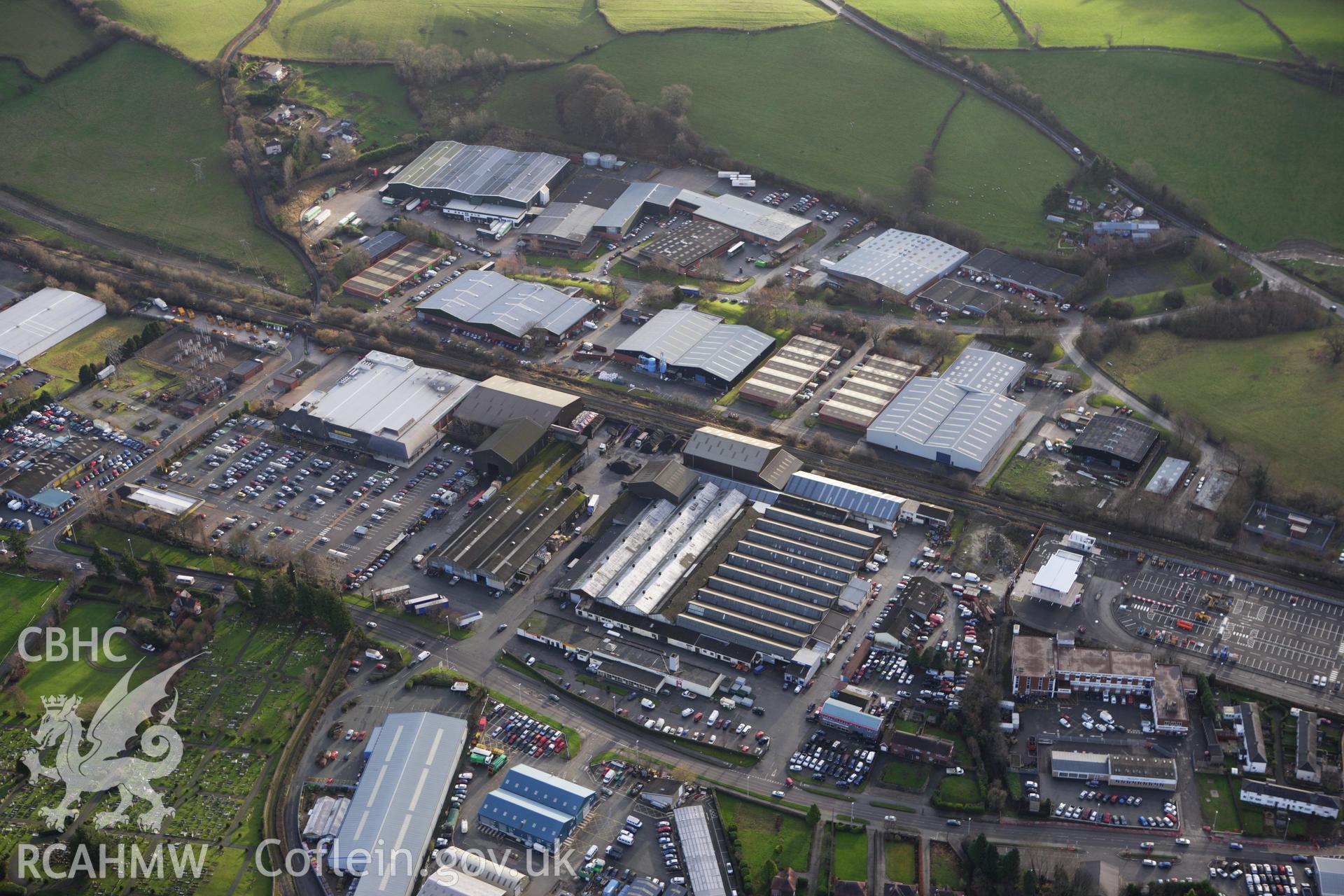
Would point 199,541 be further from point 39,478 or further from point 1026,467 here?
point 1026,467

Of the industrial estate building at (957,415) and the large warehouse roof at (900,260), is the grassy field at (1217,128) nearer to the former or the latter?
the large warehouse roof at (900,260)

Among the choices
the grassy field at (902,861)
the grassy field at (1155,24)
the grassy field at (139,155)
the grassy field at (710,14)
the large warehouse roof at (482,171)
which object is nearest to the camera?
the grassy field at (902,861)

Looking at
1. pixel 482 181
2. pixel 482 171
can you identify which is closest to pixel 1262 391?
pixel 482 181

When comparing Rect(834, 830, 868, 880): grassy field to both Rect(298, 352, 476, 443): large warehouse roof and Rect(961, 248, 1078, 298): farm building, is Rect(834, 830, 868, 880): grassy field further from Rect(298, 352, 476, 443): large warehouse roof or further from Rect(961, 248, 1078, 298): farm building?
Rect(961, 248, 1078, 298): farm building

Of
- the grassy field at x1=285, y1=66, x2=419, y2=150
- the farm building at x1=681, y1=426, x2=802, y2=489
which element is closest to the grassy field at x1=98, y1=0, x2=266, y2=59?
the grassy field at x1=285, y1=66, x2=419, y2=150

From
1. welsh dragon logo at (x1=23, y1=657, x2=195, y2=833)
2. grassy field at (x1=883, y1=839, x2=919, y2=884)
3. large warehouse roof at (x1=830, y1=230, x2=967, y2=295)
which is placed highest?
large warehouse roof at (x1=830, y1=230, x2=967, y2=295)

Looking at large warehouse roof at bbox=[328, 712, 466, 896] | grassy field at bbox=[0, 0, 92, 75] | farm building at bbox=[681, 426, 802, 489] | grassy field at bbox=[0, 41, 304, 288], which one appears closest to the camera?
large warehouse roof at bbox=[328, 712, 466, 896]

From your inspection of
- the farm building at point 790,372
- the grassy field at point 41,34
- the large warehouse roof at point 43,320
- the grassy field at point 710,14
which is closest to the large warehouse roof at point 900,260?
the farm building at point 790,372
